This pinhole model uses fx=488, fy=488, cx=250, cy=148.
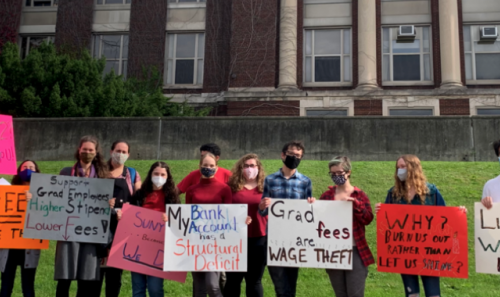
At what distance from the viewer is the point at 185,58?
23.6 meters

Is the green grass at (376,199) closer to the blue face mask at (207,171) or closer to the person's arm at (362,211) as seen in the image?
the person's arm at (362,211)

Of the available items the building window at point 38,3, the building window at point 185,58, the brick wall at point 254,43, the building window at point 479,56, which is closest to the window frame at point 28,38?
the building window at point 38,3

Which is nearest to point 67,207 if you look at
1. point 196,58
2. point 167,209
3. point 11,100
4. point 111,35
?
point 167,209

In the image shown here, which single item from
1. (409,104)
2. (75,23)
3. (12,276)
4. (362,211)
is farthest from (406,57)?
(12,276)

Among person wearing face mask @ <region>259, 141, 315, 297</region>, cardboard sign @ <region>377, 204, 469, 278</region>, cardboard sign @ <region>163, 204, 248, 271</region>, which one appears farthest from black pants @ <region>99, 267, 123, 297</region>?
cardboard sign @ <region>377, 204, 469, 278</region>

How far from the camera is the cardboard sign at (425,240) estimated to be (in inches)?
198

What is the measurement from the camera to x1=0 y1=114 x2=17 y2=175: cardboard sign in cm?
734

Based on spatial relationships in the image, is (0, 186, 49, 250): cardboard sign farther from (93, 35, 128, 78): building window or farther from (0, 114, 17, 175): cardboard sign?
(93, 35, 128, 78): building window

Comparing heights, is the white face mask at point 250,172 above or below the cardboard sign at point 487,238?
above

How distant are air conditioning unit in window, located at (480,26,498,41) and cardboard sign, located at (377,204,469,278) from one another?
18.8m

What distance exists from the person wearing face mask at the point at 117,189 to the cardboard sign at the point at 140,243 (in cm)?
17

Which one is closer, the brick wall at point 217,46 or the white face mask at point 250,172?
the white face mask at point 250,172

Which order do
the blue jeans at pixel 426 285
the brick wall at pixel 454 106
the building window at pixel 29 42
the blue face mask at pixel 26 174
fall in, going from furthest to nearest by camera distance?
the building window at pixel 29 42, the brick wall at pixel 454 106, the blue face mask at pixel 26 174, the blue jeans at pixel 426 285

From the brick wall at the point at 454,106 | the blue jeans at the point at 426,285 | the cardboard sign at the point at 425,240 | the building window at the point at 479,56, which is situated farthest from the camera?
the building window at the point at 479,56
